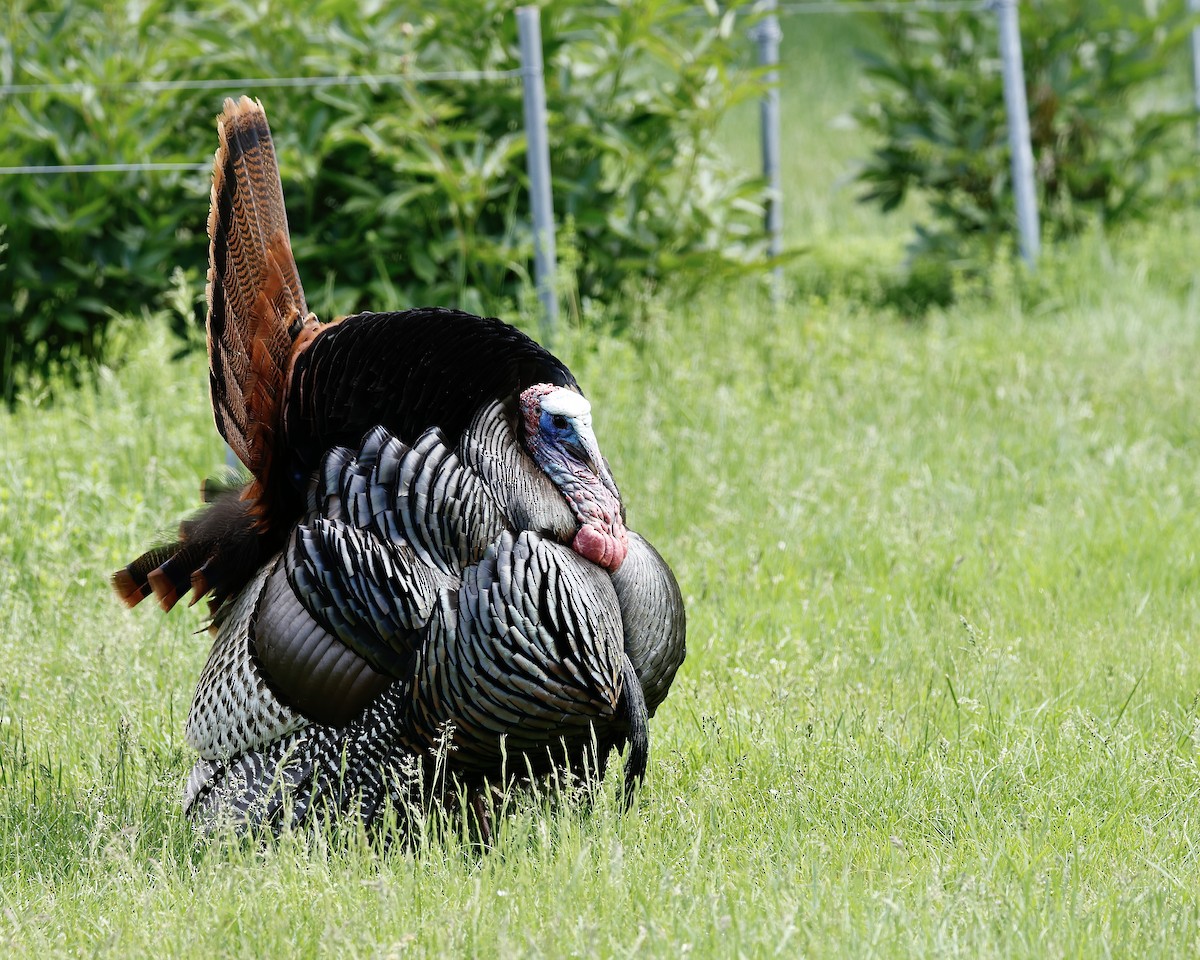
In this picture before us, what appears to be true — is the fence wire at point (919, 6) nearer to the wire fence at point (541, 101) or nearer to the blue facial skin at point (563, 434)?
the wire fence at point (541, 101)

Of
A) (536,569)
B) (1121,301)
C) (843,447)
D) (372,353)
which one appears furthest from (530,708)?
(1121,301)

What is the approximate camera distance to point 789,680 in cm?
373

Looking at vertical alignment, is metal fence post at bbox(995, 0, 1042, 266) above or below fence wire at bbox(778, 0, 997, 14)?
below

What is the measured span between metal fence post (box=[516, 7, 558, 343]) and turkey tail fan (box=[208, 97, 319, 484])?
8.31 feet

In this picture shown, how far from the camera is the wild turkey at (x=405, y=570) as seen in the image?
280 centimetres

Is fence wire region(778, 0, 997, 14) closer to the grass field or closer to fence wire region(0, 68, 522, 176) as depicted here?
the grass field

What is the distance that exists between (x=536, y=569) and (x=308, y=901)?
0.74 metres

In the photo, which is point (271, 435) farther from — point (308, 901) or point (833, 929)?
point (833, 929)

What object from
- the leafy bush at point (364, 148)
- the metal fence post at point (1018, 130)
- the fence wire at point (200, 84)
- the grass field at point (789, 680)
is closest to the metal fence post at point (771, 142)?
the grass field at point (789, 680)

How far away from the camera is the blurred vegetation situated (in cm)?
808

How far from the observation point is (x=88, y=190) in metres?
6.08

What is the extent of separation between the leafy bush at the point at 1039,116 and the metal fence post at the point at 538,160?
310cm

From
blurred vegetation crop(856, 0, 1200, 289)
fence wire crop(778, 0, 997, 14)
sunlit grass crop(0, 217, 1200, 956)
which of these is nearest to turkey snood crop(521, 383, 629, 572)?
sunlit grass crop(0, 217, 1200, 956)

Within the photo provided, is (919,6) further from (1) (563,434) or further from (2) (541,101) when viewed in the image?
(1) (563,434)
